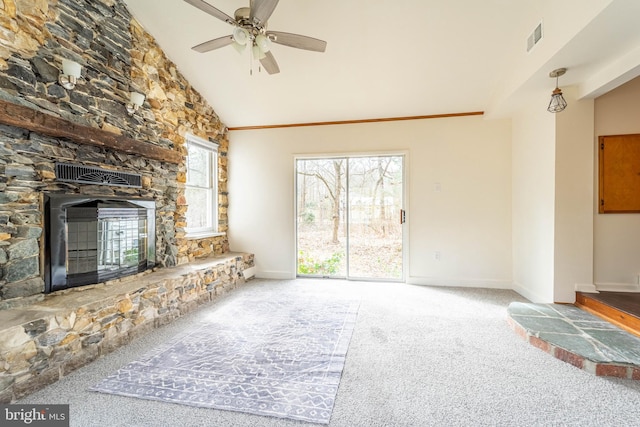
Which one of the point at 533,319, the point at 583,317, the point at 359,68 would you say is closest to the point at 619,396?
the point at 533,319

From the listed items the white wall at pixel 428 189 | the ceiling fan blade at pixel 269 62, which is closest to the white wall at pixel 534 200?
the white wall at pixel 428 189

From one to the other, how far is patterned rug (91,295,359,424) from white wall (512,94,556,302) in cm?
241

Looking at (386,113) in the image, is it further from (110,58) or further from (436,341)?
(110,58)

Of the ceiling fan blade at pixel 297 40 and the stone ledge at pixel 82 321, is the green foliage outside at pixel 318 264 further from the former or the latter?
the ceiling fan blade at pixel 297 40

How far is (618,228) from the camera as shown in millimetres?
3074

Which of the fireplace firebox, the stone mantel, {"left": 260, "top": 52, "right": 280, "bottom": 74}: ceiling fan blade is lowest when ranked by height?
the fireplace firebox

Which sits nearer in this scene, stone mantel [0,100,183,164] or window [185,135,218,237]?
stone mantel [0,100,183,164]

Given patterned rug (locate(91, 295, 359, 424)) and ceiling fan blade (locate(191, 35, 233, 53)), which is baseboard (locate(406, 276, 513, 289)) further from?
A: ceiling fan blade (locate(191, 35, 233, 53))

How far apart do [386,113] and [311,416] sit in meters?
4.05

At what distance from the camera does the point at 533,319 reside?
269cm

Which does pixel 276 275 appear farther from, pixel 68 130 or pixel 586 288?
pixel 586 288

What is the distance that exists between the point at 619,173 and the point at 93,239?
5640 millimetres

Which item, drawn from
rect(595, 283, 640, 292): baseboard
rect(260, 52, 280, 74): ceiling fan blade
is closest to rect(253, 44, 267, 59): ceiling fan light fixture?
rect(260, 52, 280, 74): ceiling fan blade

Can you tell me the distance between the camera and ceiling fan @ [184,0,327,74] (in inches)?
80.2
